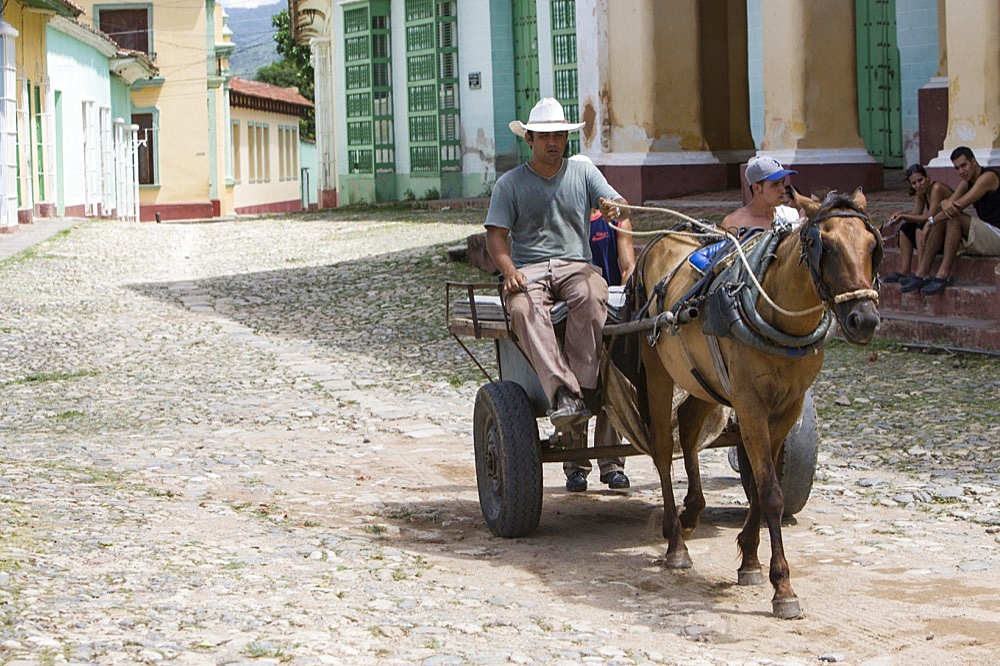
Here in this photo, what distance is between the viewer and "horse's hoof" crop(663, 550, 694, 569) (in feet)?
20.0

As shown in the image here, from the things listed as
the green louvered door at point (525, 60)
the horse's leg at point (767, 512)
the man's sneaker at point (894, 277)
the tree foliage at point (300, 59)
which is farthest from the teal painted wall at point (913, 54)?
the tree foliage at point (300, 59)

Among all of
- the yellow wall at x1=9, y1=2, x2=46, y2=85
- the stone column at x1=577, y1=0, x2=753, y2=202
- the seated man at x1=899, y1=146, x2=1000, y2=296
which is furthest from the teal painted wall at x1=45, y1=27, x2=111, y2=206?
the seated man at x1=899, y1=146, x2=1000, y2=296

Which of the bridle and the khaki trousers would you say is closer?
the bridle

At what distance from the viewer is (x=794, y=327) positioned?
5477 mm

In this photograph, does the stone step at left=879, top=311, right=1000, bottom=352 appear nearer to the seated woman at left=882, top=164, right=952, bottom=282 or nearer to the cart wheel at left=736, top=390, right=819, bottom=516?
the seated woman at left=882, top=164, right=952, bottom=282

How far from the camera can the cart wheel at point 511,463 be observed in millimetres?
6473

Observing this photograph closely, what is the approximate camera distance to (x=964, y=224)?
11430 mm

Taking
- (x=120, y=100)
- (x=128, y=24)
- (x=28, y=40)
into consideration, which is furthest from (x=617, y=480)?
(x=128, y=24)

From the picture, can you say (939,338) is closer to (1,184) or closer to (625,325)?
Result: (625,325)

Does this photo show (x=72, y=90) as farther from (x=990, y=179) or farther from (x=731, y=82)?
(x=990, y=179)

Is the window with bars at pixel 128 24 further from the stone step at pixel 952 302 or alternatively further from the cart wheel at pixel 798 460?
the cart wheel at pixel 798 460

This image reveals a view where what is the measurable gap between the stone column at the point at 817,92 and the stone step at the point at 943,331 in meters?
3.41

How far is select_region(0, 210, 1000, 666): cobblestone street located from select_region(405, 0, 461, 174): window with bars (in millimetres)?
14623

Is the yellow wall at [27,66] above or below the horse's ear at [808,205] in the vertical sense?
above
